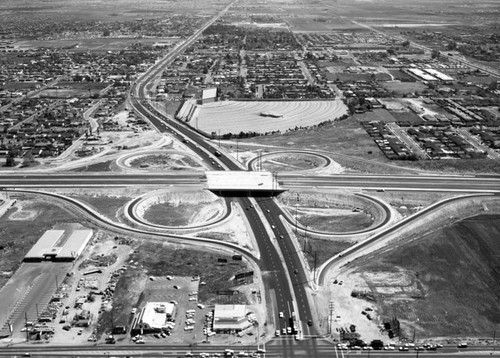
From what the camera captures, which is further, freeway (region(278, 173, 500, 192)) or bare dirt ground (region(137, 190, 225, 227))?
freeway (region(278, 173, 500, 192))

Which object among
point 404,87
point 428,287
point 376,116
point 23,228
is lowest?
point 428,287

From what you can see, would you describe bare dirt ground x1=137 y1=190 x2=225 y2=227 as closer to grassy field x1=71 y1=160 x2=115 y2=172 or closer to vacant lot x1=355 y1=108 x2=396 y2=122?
grassy field x1=71 y1=160 x2=115 y2=172

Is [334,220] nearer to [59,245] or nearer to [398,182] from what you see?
[398,182]

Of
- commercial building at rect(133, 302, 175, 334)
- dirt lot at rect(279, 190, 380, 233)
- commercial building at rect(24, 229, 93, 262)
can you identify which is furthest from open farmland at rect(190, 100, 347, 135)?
commercial building at rect(133, 302, 175, 334)

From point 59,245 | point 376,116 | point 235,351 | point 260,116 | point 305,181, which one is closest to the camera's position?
point 235,351

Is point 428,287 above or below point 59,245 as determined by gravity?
below

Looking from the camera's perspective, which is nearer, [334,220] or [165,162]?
[334,220]

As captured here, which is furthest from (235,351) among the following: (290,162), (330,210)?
(290,162)
